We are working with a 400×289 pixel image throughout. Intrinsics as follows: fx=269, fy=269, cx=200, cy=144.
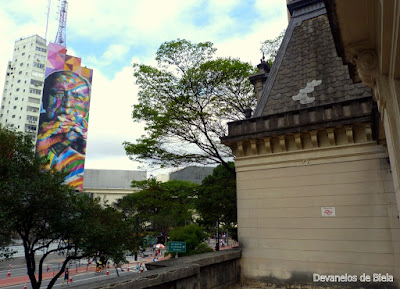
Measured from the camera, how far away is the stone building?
21.9 feet

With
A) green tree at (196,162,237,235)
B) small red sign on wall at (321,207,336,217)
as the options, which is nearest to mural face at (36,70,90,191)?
green tree at (196,162,237,235)

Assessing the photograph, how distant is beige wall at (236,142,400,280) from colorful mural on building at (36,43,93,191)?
57.1m

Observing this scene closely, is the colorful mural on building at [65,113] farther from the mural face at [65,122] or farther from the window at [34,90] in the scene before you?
the window at [34,90]

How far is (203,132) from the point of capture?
13523mm

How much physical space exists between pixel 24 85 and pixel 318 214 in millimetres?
75861

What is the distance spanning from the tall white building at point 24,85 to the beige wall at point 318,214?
69.0 m

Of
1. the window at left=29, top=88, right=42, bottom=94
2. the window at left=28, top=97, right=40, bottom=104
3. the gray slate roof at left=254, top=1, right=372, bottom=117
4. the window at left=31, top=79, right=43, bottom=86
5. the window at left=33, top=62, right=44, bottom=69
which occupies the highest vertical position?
the window at left=33, top=62, right=44, bottom=69

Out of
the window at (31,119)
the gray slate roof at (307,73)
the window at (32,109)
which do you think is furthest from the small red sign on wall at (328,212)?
the window at (32,109)

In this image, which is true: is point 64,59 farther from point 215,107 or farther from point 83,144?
point 215,107

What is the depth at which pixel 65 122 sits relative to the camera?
5881 cm

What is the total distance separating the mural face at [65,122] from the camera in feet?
186

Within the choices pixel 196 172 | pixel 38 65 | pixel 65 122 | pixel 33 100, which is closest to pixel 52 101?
pixel 65 122

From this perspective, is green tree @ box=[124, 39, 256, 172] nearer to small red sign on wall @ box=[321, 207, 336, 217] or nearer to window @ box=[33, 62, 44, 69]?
small red sign on wall @ box=[321, 207, 336, 217]

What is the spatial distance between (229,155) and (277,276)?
23.7 ft
